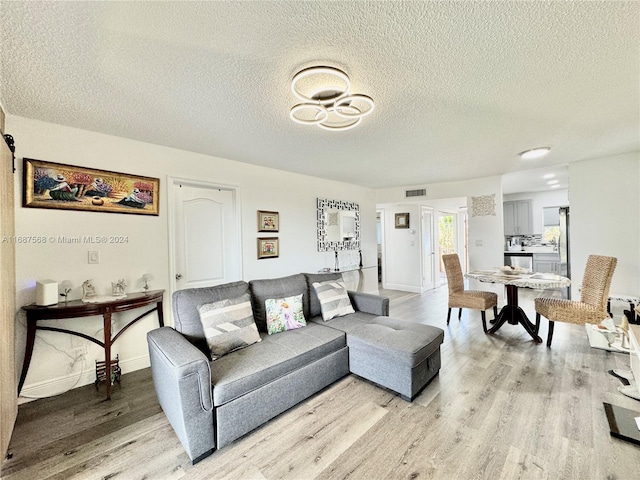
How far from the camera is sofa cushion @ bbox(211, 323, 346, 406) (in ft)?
5.64

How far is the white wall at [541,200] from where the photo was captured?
255 inches

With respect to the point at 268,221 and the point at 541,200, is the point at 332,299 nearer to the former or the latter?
the point at 268,221

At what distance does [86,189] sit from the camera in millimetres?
2523

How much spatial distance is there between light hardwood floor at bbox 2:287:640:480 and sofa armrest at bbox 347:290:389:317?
801mm

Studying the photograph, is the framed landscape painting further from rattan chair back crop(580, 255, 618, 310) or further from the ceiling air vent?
rattan chair back crop(580, 255, 618, 310)

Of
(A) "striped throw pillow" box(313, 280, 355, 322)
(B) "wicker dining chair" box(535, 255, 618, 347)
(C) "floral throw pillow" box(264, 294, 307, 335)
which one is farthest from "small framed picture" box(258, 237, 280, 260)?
(B) "wicker dining chair" box(535, 255, 618, 347)

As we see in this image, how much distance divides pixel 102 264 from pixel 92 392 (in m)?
1.15

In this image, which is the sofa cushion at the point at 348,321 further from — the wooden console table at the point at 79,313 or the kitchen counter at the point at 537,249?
the kitchen counter at the point at 537,249

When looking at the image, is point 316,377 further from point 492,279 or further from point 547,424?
point 492,279

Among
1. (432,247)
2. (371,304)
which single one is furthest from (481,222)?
(371,304)

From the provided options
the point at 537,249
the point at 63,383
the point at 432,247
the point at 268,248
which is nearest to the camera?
the point at 63,383

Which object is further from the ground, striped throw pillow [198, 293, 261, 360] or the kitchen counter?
the kitchen counter

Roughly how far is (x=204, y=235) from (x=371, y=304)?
7.33 feet

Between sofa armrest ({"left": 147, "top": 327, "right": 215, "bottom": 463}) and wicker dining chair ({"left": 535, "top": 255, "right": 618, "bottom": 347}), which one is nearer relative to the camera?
sofa armrest ({"left": 147, "top": 327, "right": 215, "bottom": 463})
